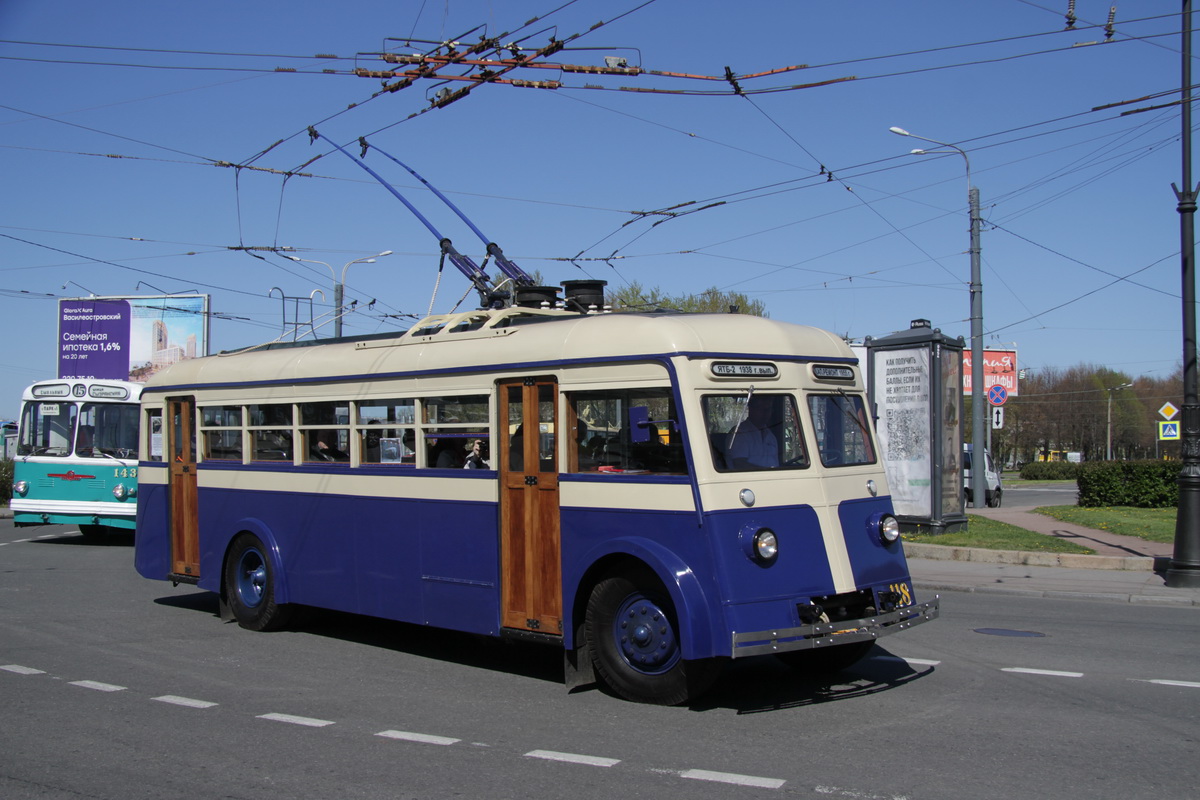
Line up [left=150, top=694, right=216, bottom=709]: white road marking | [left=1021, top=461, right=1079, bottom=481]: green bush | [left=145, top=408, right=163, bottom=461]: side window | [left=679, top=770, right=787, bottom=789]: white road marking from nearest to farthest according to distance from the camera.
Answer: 1. [left=679, top=770, right=787, bottom=789]: white road marking
2. [left=150, top=694, right=216, bottom=709]: white road marking
3. [left=145, top=408, right=163, bottom=461]: side window
4. [left=1021, top=461, right=1079, bottom=481]: green bush

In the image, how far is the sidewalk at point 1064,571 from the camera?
1407 centimetres

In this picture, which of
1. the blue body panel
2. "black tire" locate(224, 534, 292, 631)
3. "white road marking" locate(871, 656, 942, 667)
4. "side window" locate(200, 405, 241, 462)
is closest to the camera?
the blue body panel

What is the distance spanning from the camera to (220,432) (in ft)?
40.6

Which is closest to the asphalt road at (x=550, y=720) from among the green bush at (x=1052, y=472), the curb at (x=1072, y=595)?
the curb at (x=1072, y=595)

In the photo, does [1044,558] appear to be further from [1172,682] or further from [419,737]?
[419,737]

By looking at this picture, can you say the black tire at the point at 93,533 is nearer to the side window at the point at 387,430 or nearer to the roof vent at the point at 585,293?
the side window at the point at 387,430

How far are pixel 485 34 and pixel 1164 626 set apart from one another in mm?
9405

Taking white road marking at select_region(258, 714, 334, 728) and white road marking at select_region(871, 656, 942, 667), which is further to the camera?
white road marking at select_region(871, 656, 942, 667)

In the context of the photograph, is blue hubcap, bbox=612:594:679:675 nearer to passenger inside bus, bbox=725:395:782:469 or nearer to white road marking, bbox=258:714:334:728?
passenger inside bus, bbox=725:395:782:469

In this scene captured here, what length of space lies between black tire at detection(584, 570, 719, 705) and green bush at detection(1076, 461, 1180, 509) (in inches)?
774

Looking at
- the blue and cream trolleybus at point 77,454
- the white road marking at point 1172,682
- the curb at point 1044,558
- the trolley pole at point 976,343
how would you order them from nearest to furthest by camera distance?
the white road marking at point 1172,682 → the curb at point 1044,558 → the blue and cream trolleybus at point 77,454 → the trolley pole at point 976,343

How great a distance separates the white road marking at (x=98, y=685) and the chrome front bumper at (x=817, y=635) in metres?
4.89

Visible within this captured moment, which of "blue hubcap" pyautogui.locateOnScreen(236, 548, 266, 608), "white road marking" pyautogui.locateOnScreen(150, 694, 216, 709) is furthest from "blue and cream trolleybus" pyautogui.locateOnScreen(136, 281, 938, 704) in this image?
"white road marking" pyautogui.locateOnScreen(150, 694, 216, 709)

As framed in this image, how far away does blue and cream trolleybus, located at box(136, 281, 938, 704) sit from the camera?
759 cm
